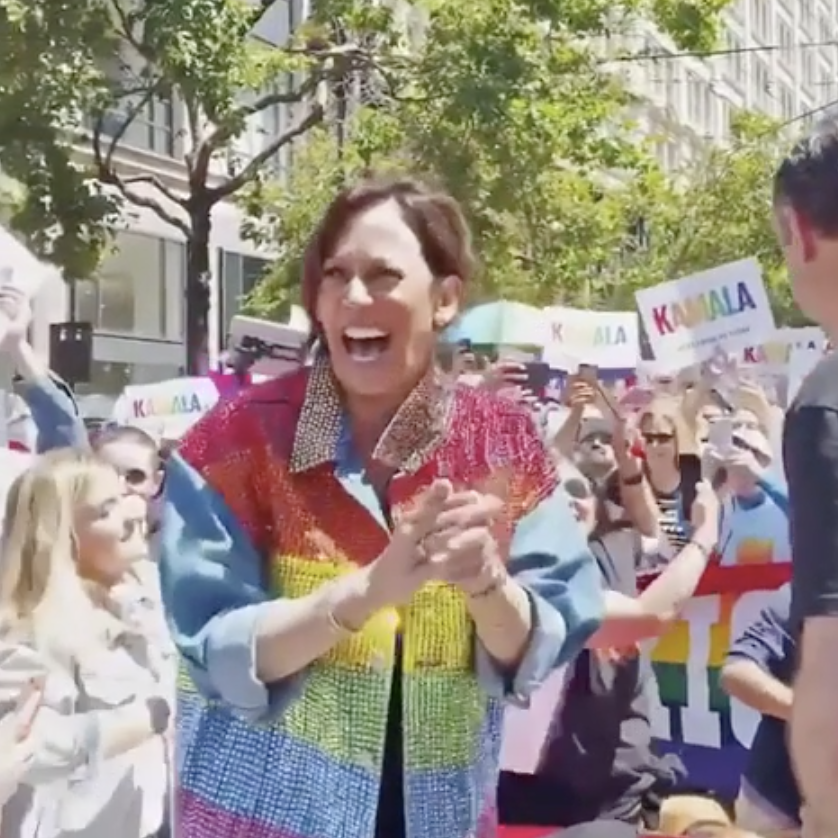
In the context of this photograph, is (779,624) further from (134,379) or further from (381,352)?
(134,379)

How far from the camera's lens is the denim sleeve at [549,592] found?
236cm

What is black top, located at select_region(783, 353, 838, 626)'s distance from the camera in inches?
69.2

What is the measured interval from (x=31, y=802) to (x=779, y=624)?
157 cm

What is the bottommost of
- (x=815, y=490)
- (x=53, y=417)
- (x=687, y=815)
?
(x=687, y=815)

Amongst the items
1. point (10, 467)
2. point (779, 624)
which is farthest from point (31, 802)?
point (779, 624)

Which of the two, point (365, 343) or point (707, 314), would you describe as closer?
point (365, 343)

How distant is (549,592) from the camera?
95.1 inches

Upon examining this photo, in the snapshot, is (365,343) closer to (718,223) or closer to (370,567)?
(370,567)

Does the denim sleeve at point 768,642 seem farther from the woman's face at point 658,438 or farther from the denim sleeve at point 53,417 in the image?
the woman's face at point 658,438

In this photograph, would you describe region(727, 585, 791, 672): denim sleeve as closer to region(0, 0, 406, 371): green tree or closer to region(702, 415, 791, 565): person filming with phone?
region(702, 415, 791, 565): person filming with phone

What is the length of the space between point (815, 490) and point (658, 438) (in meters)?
5.60

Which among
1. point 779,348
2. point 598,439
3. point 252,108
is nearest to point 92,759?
point 598,439

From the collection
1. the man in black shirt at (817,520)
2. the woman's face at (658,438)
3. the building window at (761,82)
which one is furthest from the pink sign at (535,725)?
the building window at (761,82)

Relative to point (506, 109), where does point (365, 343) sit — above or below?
below
